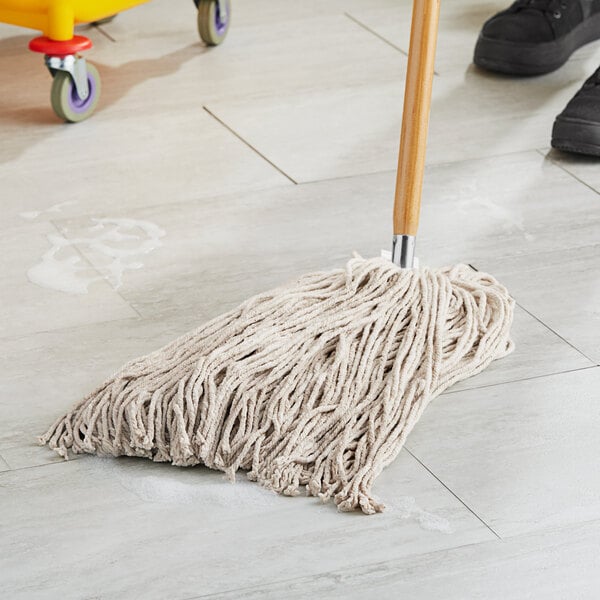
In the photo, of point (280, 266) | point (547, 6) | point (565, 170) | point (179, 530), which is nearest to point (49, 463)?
point (179, 530)

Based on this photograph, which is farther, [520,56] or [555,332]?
[520,56]

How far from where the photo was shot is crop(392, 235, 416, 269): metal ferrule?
4.81ft

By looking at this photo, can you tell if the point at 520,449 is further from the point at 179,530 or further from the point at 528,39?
the point at 528,39

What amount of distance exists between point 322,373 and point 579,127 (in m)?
0.87

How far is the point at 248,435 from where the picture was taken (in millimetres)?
1208

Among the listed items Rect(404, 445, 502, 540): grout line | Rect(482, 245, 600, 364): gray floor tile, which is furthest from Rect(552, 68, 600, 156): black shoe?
Rect(404, 445, 502, 540): grout line

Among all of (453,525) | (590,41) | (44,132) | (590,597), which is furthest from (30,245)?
(590,41)

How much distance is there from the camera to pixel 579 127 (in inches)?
77.5

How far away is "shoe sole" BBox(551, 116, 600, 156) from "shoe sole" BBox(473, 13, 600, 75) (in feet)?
1.21

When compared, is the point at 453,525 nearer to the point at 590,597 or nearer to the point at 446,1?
the point at 590,597

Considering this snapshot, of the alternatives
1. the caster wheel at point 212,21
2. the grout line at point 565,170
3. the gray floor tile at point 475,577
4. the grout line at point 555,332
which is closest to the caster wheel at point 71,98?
the caster wheel at point 212,21

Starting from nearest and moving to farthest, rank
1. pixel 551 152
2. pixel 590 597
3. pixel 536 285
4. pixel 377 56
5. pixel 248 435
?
1. pixel 590 597
2. pixel 248 435
3. pixel 536 285
4. pixel 551 152
5. pixel 377 56

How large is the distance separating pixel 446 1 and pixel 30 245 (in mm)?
1410

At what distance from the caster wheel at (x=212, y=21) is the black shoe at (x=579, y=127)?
2.42 ft
